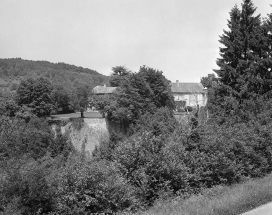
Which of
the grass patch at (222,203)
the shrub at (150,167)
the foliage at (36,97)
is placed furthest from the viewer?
the foliage at (36,97)

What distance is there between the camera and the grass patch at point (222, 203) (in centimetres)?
770

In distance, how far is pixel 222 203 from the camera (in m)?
8.05

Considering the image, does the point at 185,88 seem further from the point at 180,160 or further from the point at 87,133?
the point at 180,160

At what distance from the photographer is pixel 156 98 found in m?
45.1

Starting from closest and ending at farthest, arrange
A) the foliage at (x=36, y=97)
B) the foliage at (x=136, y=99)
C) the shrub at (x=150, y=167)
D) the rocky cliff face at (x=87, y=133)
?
the shrub at (x=150, y=167) < the foliage at (x=136, y=99) < the rocky cliff face at (x=87, y=133) < the foliage at (x=36, y=97)

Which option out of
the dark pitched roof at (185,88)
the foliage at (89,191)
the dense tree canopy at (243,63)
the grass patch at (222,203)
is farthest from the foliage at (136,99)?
the dark pitched roof at (185,88)

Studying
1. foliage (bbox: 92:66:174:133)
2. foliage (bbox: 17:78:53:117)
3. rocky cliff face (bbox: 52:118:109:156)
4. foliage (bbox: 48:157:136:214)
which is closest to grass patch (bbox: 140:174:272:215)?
foliage (bbox: 48:157:136:214)

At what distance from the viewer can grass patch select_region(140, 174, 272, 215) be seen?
770 centimetres

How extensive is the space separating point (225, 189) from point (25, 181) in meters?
6.39

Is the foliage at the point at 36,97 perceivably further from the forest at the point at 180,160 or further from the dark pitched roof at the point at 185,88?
the dark pitched roof at the point at 185,88

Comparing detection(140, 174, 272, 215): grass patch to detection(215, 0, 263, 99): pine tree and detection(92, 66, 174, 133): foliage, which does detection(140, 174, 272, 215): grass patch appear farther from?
detection(92, 66, 174, 133): foliage

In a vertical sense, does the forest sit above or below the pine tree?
below

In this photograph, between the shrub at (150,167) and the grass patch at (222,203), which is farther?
the shrub at (150,167)

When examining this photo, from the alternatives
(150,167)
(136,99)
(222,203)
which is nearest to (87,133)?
(136,99)
